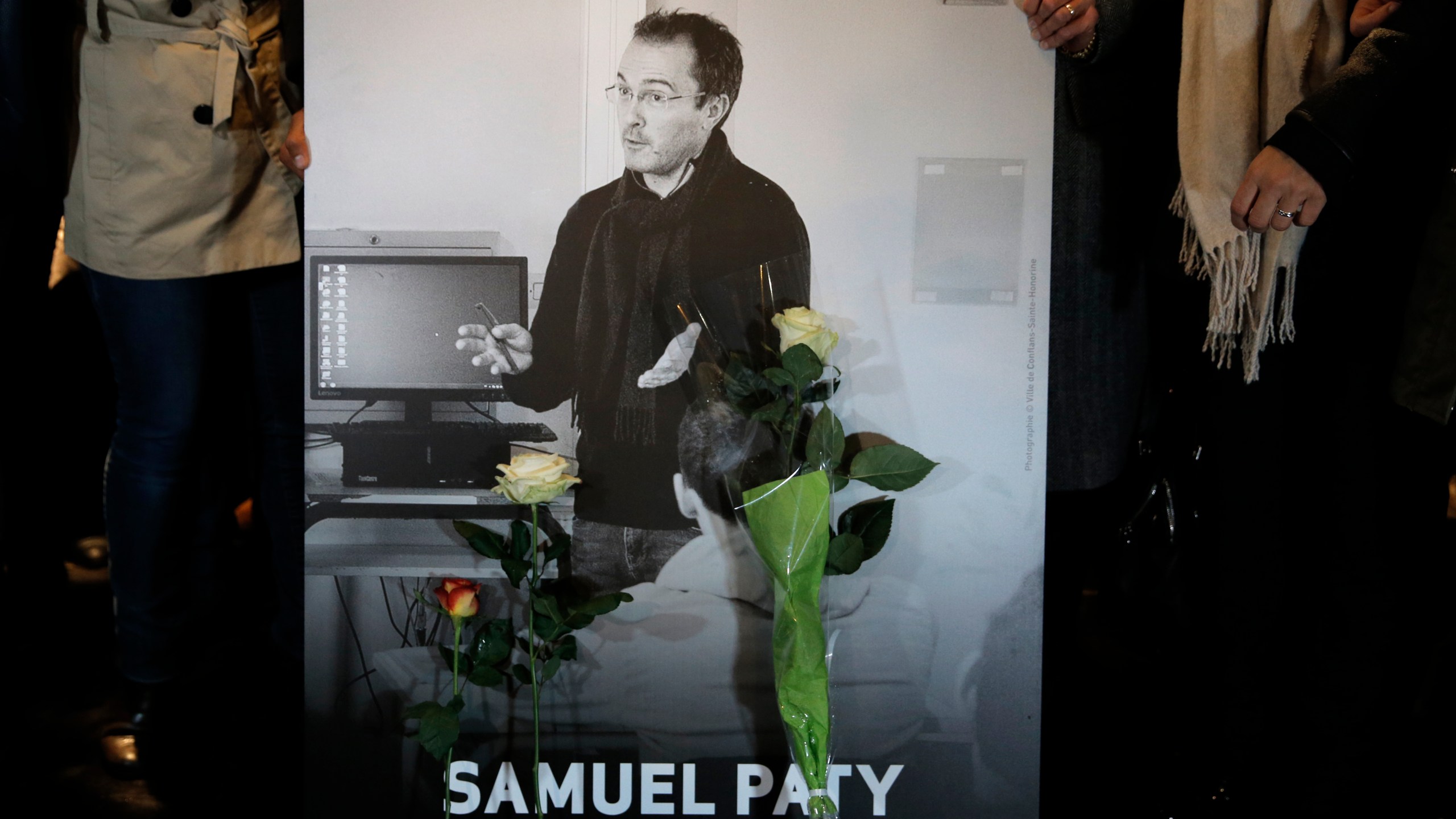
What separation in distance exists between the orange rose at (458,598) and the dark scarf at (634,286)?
0.29 metres

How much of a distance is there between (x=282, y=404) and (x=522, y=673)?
648 millimetres

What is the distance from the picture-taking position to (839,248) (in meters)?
1.40

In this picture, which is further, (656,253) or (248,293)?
(248,293)

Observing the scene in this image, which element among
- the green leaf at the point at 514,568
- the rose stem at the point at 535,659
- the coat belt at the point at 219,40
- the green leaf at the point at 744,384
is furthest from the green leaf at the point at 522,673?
the coat belt at the point at 219,40

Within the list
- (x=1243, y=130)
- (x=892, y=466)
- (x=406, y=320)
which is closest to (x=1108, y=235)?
(x=1243, y=130)

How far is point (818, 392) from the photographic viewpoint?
1349 mm

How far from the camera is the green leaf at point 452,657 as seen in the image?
54.1 inches

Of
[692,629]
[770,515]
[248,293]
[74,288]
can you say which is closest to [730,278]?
[770,515]

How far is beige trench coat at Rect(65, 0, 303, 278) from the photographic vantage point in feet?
4.80

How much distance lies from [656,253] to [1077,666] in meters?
0.97

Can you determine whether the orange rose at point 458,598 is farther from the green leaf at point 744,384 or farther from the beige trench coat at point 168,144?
the beige trench coat at point 168,144

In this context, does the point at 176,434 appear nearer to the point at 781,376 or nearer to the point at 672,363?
the point at 672,363

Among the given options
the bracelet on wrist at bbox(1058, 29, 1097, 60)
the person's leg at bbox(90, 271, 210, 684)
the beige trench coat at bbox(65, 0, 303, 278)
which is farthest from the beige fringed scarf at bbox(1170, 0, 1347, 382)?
the person's leg at bbox(90, 271, 210, 684)

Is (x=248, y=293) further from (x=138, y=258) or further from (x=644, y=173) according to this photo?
(x=644, y=173)
